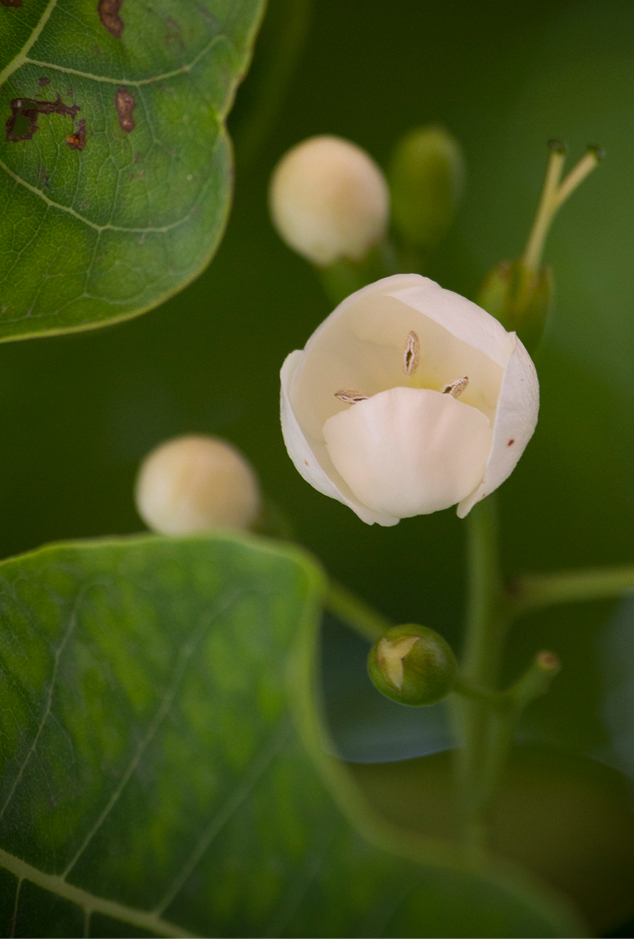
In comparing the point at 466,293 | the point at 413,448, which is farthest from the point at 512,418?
the point at 466,293

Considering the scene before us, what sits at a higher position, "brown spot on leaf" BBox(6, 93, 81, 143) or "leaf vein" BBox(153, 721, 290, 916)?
"brown spot on leaf" BBox(6, 93, 81, 143)

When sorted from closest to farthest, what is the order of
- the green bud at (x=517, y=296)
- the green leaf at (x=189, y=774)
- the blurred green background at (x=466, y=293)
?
the green leaf at (x=189, y=774), the green bud at (x=517, y=296), the blurred green background at (x=466, y=293)

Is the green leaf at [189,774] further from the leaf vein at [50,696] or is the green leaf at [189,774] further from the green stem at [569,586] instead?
the green stem at [569,586]

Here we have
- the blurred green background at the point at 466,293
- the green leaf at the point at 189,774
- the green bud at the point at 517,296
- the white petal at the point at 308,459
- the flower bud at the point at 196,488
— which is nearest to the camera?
the green leaf at the point at 189,774

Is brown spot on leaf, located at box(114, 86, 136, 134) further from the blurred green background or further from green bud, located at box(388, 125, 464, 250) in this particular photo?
the blurred green background

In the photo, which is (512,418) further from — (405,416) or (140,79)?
(140,79)

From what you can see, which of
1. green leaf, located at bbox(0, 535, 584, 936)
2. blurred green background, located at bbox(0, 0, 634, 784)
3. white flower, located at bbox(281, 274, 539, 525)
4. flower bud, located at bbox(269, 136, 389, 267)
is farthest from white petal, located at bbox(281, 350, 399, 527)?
blurred green background, located at bbox(0, 0, 634, 784)

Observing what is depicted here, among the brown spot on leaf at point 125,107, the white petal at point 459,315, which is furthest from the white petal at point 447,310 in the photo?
the brown spot on leaf at point 125,107
